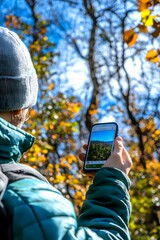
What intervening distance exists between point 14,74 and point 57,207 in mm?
448

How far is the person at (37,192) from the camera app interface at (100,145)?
0.10 meters

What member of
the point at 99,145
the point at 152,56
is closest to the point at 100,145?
the point at 99,145

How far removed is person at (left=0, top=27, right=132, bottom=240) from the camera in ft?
4.37

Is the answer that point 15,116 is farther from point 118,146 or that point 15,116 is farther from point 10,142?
point 118,146

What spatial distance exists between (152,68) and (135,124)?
1.21 m

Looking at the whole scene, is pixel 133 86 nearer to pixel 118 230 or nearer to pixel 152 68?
pixel 152 68

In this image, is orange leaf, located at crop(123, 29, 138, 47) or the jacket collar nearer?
the jacket collar

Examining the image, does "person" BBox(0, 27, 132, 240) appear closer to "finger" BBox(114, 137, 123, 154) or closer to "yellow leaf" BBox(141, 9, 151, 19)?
"finger" BBox(114, 137, 123, 154)

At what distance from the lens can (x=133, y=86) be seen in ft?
37.9

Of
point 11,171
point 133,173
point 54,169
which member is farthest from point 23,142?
point 133,173

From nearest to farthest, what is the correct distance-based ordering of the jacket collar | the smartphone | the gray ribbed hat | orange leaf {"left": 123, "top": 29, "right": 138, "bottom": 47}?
the jacket collar → the gray ribbed hat → the smartphone → orange leaf {"left": 123, "top": 29, "right": 138, "bottom": 47}

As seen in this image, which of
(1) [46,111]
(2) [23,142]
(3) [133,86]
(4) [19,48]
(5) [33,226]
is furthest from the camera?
(3) [133,86]

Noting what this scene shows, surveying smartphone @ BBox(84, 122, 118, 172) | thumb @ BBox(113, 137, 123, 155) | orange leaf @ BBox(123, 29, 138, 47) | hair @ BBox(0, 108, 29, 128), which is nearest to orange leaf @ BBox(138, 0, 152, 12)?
orange leaf @ BBox(123, 29, 138, 47)

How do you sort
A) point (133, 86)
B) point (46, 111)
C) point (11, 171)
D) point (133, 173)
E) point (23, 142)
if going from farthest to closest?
1. point (133, 86)
2. point (133, 173)
3. point (46, 111)
4. point (23, 142)
5. point (11, 171)
